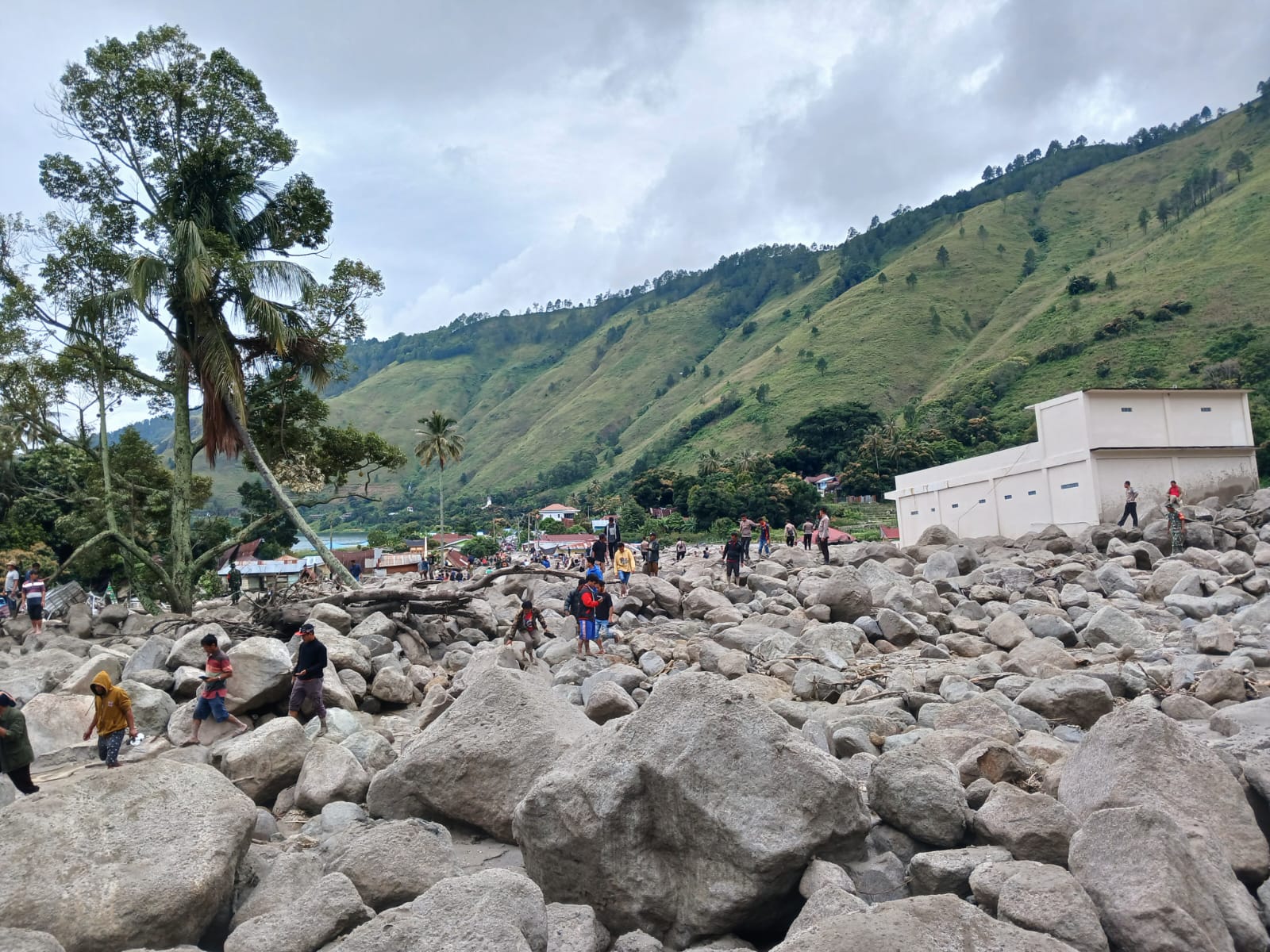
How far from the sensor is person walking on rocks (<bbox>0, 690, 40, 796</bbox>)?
→ 24.7 ft

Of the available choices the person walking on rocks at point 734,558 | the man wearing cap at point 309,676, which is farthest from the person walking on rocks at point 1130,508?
the man wearing cap at point 309,676

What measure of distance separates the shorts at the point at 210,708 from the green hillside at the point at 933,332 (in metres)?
66.3

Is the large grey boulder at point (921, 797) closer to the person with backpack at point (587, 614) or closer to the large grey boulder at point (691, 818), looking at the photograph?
the large grey boulder at point (691, 818)

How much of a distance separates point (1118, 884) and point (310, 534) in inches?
701

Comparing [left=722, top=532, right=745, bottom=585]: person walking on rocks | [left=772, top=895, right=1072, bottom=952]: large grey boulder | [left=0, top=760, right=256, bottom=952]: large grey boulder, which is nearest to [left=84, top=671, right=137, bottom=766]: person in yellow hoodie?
[left=0, top=760, right=256, bottom=952]: large grey boulder

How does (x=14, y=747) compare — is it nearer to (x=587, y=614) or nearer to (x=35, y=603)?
(x=587, y=614)

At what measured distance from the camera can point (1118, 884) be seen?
426 cm

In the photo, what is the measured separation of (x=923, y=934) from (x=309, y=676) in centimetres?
790

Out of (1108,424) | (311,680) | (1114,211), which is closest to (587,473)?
(1114,211)

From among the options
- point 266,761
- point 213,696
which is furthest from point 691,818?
point 213,696

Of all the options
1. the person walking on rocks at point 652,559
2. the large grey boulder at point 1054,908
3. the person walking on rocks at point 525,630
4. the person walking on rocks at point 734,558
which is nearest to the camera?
the large grey boulder at point 1054,908

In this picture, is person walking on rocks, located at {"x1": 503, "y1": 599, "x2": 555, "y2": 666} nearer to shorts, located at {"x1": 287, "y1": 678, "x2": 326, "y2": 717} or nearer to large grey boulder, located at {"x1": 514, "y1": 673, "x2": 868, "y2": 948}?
shorts, located at {"x1": 287, "y1": 678, "x2": 326, "y2": 717}

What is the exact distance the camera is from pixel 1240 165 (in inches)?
4077

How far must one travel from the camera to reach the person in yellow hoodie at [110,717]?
332 inches
